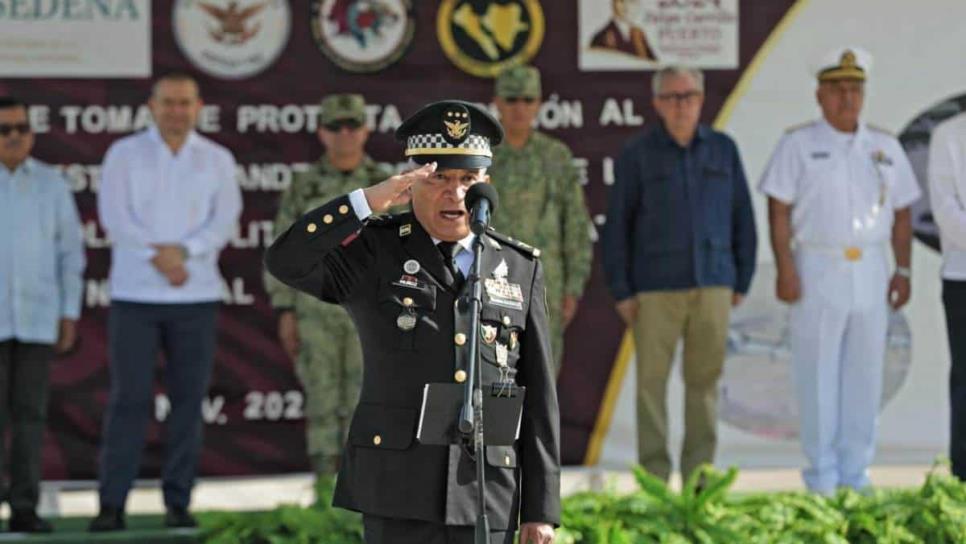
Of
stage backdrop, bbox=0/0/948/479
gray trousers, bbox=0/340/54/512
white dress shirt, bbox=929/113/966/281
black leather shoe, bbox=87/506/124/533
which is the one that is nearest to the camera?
black leather shoe, bbox=87/506/124/533

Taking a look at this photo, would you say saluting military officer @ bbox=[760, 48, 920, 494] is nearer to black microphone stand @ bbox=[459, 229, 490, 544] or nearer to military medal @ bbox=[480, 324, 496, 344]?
military medal @ bbox=[480, 324, 496, 344]

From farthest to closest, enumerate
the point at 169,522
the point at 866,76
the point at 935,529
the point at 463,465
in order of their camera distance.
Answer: the point at 866,76 < the point at 169,522 < the point at 935,529 < the point at 463,465

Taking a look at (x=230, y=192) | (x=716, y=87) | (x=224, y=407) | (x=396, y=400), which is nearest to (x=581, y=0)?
(x=716, y=87)

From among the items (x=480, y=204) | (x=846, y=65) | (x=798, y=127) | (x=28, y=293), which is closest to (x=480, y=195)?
(x=480, y=204)

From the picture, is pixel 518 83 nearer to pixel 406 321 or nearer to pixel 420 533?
pixel 406 321

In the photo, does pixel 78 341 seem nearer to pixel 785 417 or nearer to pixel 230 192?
pixel 230 192

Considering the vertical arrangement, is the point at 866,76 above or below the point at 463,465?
above

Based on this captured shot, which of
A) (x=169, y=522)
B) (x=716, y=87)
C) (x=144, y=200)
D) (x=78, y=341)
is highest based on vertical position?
(x=716, y=87)

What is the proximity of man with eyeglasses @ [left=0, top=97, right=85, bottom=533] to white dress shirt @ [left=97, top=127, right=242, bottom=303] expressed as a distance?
0.20m

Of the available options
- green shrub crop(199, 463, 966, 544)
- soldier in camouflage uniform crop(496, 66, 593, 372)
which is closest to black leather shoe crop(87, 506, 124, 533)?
green shrub crop(199, 463, 966, 544)

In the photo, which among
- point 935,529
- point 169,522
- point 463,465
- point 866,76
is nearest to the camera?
point 463,465

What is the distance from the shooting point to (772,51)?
8.10 meters

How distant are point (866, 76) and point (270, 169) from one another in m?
2.72

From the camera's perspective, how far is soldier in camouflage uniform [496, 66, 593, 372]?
24.7 feet
